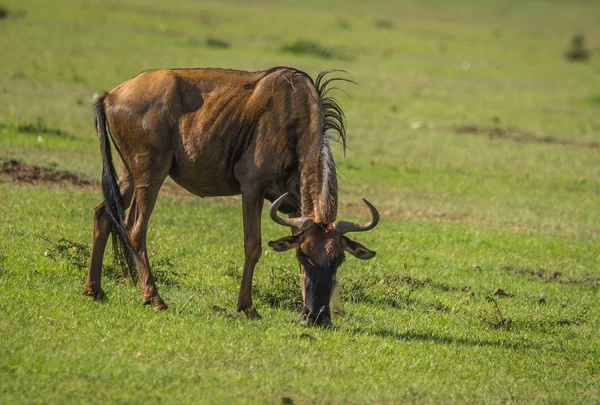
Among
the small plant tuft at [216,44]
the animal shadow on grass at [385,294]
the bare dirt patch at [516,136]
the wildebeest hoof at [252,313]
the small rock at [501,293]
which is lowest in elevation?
the small plant tuft at [216,44]

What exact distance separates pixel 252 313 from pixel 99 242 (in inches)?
57.0

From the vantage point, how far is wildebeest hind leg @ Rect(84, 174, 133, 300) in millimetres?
8766

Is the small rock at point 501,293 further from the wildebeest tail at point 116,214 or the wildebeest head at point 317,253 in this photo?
the wildebeest tail at point 116,214

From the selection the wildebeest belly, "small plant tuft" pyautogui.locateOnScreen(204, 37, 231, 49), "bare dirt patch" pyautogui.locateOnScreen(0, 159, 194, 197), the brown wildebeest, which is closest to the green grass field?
"bare dirt patch" pyautogui.locateOnScreen(0, 159, 194, 197)

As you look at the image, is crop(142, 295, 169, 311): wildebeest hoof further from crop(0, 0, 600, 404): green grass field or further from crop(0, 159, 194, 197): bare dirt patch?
crop(0, 159, 194, 197): bare dirt patch

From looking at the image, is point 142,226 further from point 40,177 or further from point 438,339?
point 40,177

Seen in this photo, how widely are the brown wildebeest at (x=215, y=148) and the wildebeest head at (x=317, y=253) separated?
21cm

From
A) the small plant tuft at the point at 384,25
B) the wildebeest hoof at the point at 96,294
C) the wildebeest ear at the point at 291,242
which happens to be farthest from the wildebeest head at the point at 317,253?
the small plant tuft at the point at 384,25

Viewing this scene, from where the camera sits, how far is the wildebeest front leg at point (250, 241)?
8.76m

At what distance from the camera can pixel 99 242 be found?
8.94 metres

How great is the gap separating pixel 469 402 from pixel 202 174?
3.24 metres

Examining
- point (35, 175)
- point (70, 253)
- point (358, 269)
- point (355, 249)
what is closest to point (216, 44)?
point (35, 175)

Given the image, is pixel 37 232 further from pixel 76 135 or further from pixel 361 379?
pixel 76 135

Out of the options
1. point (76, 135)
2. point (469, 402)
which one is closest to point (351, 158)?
point (76, 135)
